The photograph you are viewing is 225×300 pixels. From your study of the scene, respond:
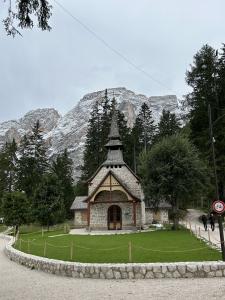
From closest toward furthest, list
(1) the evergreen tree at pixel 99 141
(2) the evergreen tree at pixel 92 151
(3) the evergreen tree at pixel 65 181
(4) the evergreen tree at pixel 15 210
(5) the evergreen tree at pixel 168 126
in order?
(4) the evergreen tree at pixel 15 210 < (3) the evergreen tree at pixel 65 181 < (2) the evergreen tree at pixel 92 151 < (1) the evergreen tree at pixel 99 141 < (5) the evergreen tree at pixel 168 126

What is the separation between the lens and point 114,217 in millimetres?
39438

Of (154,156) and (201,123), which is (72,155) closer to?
(201,123)

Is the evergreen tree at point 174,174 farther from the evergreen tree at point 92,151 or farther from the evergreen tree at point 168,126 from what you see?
the evergreen tree at point 168,126

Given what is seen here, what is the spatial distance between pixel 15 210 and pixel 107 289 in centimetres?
3438

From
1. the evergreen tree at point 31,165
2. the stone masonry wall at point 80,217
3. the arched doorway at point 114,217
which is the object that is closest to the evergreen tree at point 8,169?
the evergreen tree at point 31,165

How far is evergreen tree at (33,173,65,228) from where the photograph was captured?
140 feet

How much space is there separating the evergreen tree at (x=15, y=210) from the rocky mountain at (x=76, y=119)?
7693cm

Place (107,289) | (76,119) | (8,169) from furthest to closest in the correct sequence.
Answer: (76,119) → (8,169) → (107,289)

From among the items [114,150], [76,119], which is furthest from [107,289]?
[76,119]

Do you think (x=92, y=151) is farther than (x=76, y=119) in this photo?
No

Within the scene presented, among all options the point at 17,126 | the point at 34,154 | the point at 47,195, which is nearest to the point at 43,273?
the point at 47,195

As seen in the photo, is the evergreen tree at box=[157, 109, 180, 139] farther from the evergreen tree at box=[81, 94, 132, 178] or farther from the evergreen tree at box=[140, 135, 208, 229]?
the evergreen tree at box=[140, 135, 208, 229]

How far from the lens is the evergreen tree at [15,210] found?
1714 inches

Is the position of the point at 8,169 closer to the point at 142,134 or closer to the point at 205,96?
the point at 142,134
